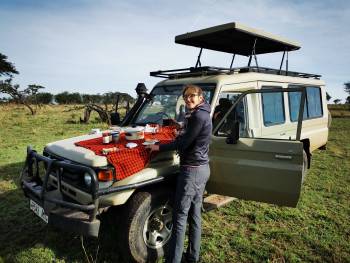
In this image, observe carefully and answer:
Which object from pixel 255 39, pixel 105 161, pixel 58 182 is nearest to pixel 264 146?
pixel 105 161

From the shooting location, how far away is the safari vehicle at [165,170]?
130 inches

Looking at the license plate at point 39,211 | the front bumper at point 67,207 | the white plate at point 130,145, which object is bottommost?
the license plate at point 39,211

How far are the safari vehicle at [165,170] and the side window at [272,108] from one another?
0.06ft

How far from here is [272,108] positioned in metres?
5.40

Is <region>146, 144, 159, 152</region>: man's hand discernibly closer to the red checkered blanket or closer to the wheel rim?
the red checkered blanket

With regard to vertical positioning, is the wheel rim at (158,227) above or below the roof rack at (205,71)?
below

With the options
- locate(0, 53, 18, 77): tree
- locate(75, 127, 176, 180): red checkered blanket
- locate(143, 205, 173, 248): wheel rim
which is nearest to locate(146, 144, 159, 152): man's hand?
locate(75, 127, 176, 180): red checkered blanket

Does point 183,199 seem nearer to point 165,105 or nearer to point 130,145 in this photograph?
point 130,145

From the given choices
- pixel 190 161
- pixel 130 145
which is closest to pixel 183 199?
pixel 190 161

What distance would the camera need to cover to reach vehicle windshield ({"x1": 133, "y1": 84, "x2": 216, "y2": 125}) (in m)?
4.66

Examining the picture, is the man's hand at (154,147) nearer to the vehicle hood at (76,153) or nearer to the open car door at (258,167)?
the vehicle hood at (76,153)

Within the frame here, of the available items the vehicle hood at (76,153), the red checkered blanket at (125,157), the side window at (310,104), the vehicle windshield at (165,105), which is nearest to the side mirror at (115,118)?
the vehicle windshield at (165,105)

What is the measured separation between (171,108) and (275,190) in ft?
6.53

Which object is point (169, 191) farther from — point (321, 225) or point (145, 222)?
point (321, 225)
